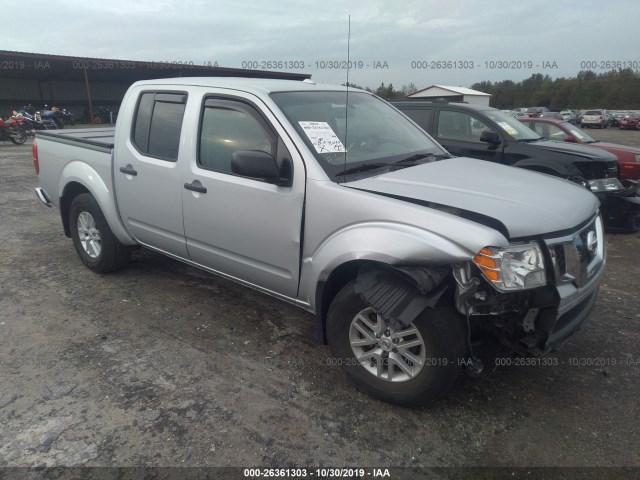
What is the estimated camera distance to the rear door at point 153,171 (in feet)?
12.0

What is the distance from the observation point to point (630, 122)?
3353 centimetres

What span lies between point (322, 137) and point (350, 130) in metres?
0.38

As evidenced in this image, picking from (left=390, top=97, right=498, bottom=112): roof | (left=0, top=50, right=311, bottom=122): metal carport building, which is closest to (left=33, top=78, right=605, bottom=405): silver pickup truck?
(left=390, top=97, right=498, bottom=112): roof

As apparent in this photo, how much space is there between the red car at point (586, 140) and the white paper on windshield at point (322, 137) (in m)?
6.11

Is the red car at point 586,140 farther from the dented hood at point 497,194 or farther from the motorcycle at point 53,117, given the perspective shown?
the motorcycle at point 53,117

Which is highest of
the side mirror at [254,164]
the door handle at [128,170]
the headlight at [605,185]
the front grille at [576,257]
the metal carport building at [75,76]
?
the metal carport building at [75,76]

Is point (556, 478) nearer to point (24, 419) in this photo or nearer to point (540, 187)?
point (540, 187)

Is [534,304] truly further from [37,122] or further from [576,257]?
[37,122]

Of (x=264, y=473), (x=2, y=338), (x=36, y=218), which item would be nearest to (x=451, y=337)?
(x=264, y=473)

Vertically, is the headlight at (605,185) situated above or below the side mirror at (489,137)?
below

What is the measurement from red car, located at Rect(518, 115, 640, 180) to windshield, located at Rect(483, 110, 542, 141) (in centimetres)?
103

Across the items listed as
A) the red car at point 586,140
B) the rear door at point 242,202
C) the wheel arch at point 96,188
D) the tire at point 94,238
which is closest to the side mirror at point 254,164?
the rear door at point 242,202

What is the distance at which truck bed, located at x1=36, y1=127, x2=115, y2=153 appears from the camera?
434 cm

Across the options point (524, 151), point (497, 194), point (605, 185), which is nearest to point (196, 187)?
point (497, 194)
